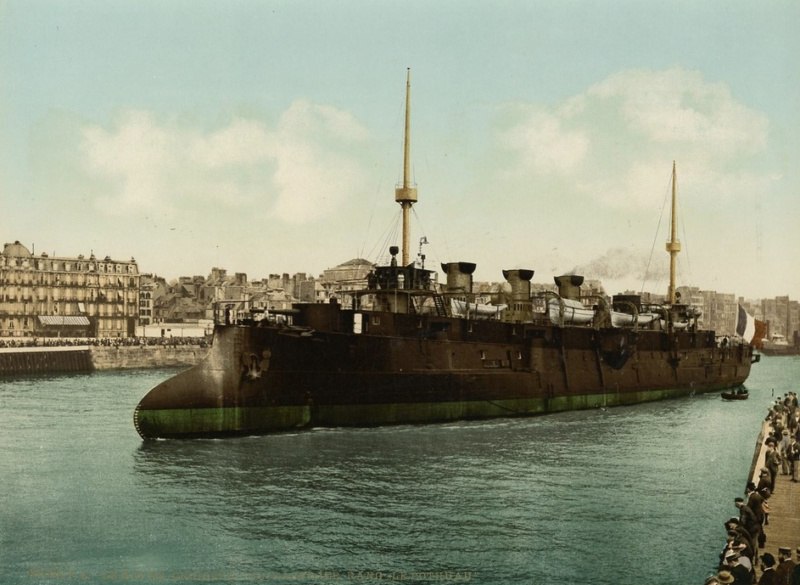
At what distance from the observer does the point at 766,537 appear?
53.3 feet

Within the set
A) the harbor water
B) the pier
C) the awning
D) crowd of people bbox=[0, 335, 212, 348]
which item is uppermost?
the awning

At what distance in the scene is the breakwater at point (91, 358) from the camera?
7050 cm

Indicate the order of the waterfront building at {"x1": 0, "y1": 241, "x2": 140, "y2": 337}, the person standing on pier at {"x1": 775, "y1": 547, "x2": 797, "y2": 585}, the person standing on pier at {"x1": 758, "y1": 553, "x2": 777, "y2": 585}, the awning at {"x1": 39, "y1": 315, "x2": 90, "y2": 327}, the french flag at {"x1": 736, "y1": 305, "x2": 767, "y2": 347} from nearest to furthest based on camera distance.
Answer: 1. the person standing on pier at {"x1": 775, "y1": 547, "x2": 797, "y2": 585}
2. the person standing on pier at {"x1": 758, "y1": 553, "x2": 777, "y2": 585}
3. the french flag at {"x1": 736, "y1": 305, "x2": 767, "y2": 347}
4. the waterfront building at {"x1": 0, "y1": 241, "x2": 140, "y2": 337}
5. the awning at {"x1": 39, "y1": 315, "x2": 90, "y2": 327}

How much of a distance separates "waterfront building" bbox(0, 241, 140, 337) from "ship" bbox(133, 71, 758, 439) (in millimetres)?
67465

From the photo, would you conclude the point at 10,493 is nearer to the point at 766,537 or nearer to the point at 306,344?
the point at 306,344

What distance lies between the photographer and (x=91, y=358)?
254ft

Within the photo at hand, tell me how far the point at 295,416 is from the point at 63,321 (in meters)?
77.1

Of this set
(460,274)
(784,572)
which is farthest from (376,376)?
(784,572)

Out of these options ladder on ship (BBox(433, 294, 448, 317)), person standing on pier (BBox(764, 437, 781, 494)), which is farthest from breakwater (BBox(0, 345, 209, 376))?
person standing on pier (BBox(764, 437, 781, 494))

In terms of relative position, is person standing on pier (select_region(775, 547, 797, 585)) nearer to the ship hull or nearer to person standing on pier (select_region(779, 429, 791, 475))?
person standing on pier (select_region(779, 429, 791, 475))

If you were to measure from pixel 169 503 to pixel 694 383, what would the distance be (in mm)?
45495

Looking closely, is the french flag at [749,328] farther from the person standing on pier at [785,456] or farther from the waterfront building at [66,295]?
the waterfront building at [66,295]

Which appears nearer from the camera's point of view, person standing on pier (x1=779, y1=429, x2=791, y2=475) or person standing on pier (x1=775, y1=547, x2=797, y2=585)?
person standing on pier (x1=775, y1=547, x2=797, y2=585)

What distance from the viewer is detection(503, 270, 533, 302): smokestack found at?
45.2 m
